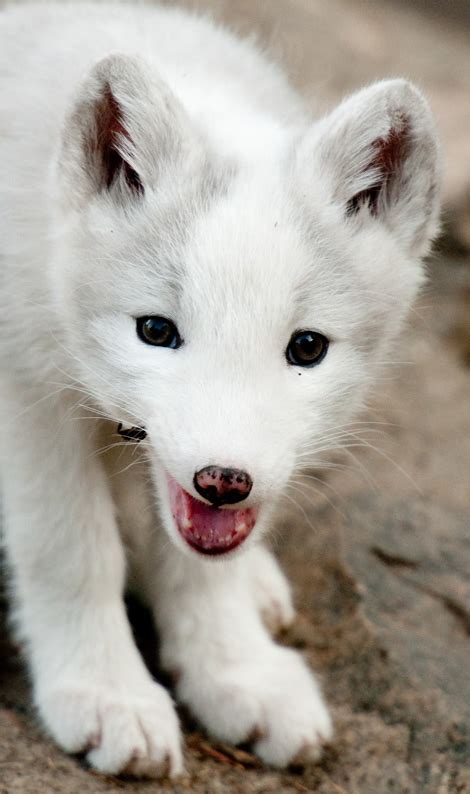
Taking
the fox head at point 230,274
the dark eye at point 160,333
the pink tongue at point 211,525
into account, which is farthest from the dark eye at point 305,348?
the pink tongue at point 211,525

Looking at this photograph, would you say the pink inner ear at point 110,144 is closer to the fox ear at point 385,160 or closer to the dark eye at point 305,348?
the fox ear at point 385,160

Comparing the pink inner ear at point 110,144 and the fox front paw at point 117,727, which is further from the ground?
the pink inner ear at point 110,144

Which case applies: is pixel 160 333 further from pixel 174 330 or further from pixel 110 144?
pixel 110 144

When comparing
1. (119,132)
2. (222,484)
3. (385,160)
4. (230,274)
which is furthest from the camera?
(385,160)

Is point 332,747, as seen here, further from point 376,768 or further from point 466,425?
point 466,425

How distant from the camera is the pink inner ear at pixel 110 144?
9.05ft

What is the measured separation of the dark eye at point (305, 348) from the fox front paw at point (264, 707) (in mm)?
1069

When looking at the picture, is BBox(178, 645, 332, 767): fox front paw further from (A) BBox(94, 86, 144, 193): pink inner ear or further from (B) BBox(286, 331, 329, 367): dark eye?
(A) BBox(94, 86, 144, 193): pink inner ear

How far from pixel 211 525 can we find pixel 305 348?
47 centimetres

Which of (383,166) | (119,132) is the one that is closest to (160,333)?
(119,132)

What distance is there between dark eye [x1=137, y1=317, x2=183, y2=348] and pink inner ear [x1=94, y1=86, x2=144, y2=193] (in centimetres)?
40

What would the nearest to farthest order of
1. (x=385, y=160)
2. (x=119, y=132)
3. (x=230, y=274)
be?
(x=230, y=274)
(x=119, y=132)
(x=385, y=160)

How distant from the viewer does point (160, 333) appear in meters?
2.59

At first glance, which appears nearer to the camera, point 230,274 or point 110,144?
point 230,274
